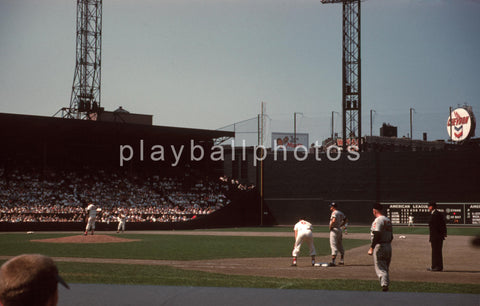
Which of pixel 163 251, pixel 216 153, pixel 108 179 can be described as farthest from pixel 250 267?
pixel 216 153

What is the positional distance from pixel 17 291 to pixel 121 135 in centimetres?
4666

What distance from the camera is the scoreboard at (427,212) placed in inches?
1526

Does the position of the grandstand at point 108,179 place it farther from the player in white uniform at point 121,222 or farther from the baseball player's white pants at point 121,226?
the player in white uniform at point 121,222

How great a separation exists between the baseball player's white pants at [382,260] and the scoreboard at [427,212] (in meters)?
31.8

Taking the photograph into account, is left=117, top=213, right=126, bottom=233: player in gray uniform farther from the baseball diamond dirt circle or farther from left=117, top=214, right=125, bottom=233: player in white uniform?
the baseball diamond dirt circle

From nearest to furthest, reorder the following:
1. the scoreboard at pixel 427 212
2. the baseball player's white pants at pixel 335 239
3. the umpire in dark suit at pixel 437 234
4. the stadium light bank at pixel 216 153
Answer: the umpire in dark suit at pixel 437 234, the baseball player's white pants at pixel 335 239, the scoreboard at pixel 427 212, the stadium light bank at pixel 216 153

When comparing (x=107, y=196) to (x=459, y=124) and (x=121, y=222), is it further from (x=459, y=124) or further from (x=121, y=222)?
(x=459, y=124)

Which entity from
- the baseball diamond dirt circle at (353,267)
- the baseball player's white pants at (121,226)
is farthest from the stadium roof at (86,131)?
the baseball diamond dirt circle at (353,267)

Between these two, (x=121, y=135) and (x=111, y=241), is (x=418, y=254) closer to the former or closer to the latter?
(x=111, y=241)

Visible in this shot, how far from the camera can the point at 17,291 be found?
2.20 meters

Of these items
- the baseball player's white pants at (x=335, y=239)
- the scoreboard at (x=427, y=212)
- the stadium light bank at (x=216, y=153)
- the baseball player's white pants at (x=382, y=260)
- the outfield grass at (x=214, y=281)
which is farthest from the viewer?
the stadium light bank at (x=216, y=153)

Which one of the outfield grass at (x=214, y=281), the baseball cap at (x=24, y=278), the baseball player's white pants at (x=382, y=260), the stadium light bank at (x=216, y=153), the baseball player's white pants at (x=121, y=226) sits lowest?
the baseball player's white pants at (x=121, y=226)

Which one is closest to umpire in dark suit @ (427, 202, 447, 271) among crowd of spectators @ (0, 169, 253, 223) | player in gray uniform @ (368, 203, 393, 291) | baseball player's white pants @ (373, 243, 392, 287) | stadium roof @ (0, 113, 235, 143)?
player in gray uniform @ (368, 203, 393, 291)

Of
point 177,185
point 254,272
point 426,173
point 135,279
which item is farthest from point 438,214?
point 177,185
